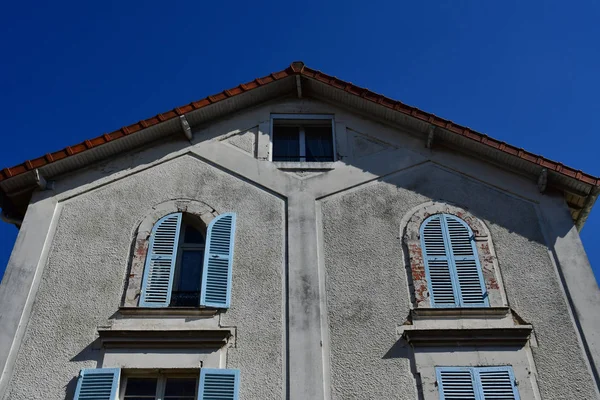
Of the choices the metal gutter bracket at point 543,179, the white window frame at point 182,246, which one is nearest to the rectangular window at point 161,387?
the white window frame at point 182,246

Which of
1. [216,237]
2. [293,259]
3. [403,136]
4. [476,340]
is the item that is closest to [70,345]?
[216,237]

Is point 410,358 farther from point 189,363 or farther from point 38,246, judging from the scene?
point 38,246

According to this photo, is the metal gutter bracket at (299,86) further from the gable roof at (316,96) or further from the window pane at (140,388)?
the window pane at (140,388)

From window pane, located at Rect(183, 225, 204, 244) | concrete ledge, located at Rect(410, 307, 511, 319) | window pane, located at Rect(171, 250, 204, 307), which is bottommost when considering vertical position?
concrete ledge, located at Rect(410, 307, 511, 319)

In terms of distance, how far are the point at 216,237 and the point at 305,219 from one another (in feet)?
Result: 4.66

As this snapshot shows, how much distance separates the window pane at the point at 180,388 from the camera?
976 centimetres

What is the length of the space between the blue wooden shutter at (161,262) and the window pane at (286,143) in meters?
2.40

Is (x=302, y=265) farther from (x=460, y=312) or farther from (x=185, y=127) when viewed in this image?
(x=185, y=127)

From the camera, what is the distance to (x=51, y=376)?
9.79 meters

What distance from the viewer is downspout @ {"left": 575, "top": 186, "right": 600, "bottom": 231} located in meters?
11.8

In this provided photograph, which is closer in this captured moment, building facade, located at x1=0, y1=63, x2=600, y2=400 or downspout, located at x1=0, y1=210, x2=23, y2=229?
building facade, located at x1=0, y1=63, x2=600, y2=400

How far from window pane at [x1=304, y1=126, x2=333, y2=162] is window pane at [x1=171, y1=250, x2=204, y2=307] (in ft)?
9.40

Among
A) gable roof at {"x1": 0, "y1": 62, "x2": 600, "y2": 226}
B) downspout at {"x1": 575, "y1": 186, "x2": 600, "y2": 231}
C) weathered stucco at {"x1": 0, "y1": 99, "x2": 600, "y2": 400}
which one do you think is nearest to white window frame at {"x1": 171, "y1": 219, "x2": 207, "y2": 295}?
weathered stucco at {"x1": 0, "y1": 99, "x2": 600, "y2": 400}

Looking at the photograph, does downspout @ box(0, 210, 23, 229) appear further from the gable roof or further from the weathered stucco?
the weathered stucco
